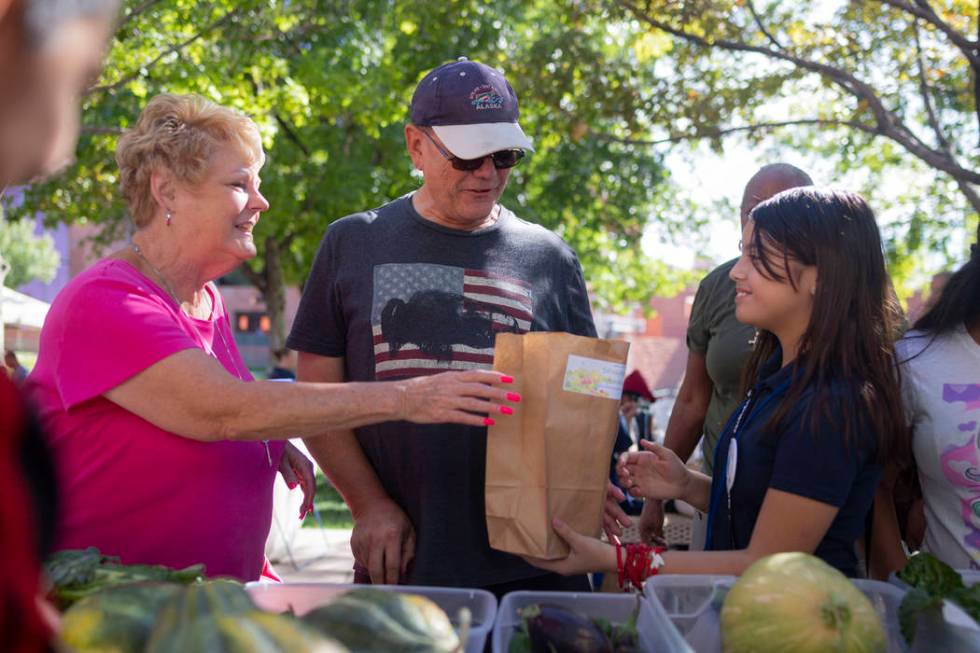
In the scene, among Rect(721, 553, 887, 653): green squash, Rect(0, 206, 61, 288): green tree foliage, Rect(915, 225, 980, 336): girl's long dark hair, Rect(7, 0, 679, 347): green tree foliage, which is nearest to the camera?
Rect(721, 553, 887, 653): green squash

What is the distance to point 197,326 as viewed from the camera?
101 inches

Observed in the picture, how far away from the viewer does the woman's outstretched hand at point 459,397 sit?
201 centimetres

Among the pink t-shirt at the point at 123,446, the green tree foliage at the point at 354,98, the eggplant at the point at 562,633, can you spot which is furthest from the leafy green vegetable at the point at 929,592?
the green tree foliage at the point at 354,98

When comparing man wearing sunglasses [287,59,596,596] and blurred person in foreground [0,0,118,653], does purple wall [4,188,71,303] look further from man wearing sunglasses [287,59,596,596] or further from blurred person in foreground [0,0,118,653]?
blurred person in foreground [0,0,118,653]

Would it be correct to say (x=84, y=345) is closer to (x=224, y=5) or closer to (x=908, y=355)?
(x=908, y=355)

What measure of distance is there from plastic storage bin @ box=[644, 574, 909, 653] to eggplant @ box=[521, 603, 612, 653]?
165mm

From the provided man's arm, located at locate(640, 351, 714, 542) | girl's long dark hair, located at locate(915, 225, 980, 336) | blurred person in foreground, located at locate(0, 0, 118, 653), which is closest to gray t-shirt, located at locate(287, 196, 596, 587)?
girl's long dark hair, located at locate(915, 225, 980, 336)

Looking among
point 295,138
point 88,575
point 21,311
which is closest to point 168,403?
point 88,575

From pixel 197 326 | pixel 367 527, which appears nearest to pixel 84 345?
pixel 197 326

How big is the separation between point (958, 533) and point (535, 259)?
1336 millimetres

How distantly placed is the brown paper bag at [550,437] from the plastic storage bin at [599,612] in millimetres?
262

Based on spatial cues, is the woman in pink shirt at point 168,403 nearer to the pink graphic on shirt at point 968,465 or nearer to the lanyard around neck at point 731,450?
the lanyard around neck at point 731,450

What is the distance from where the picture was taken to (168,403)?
2068 mm

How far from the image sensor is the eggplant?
1521mm
